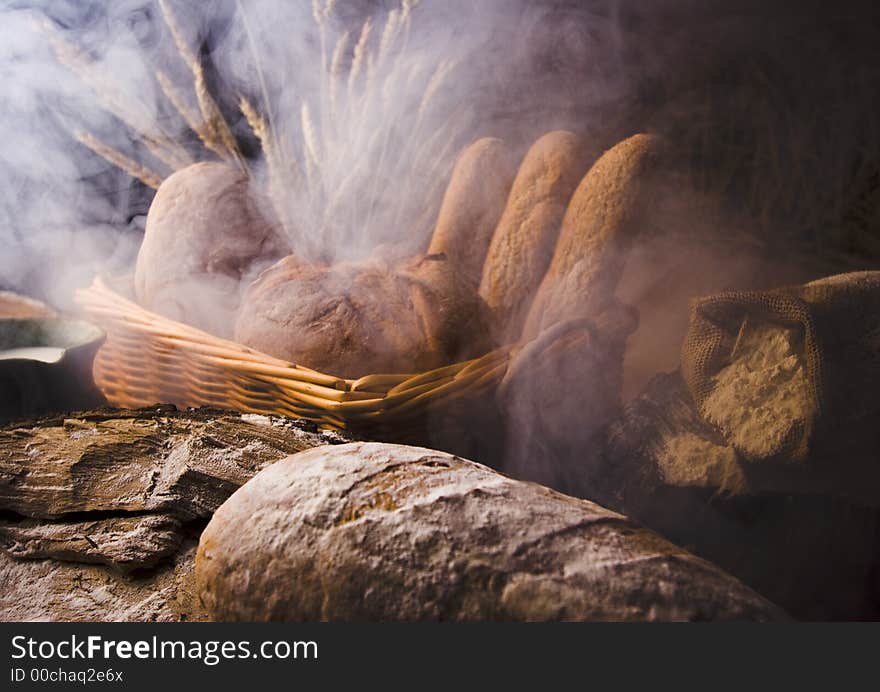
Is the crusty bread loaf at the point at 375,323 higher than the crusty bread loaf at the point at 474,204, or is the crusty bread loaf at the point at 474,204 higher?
the crusty bread loaf at the point at 474,204

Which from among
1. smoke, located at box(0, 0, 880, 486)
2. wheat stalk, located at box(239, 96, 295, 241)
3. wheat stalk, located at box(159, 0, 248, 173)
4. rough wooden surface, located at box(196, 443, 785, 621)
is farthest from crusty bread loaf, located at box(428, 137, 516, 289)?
rough wooden surface, located at box(196, 443, 785, 621)

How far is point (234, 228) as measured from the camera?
1289 millimetres

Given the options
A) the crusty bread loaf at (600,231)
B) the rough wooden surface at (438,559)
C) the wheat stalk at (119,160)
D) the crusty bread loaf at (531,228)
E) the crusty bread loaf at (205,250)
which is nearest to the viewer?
the rough wooden surface at (438,559)

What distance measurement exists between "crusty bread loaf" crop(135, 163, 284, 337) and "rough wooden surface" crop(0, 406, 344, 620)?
13.1 inches

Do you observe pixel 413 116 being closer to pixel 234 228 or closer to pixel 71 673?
pixel 234 228

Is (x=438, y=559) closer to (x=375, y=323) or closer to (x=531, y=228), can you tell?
(x=375, y=323)

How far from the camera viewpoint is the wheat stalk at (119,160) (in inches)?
55.6

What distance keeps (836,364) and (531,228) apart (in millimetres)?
491

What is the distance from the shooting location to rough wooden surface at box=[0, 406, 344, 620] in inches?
30.0

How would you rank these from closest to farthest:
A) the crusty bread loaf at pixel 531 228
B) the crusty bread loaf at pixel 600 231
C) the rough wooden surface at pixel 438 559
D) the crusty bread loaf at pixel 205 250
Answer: the rough wooden surface at pixel 438 559
the crusty bread loaf at pixel 600 231
the crusty bread loaf at pixel 531 228
the crusty bread loaf at pixel 205 250

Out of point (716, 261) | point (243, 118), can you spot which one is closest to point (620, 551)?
A: point (716, 261)

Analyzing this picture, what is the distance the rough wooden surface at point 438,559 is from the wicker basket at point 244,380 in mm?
300

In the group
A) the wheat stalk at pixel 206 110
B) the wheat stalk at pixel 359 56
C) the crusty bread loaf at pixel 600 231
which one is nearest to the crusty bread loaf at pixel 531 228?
the crusty bread loaf at pixel 600 231

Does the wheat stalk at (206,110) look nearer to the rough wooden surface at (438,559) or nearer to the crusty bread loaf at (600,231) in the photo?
the crusty bread loaf at (600,231)
